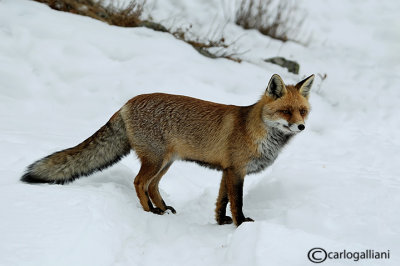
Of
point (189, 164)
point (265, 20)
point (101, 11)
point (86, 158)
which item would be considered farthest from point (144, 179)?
point (265, 20)

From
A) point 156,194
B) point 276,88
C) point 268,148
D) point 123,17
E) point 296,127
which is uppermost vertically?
point 276,88

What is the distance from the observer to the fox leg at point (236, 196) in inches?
142

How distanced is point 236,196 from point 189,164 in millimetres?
1729

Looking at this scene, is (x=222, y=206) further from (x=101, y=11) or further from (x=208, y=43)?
(x=101, y=11)

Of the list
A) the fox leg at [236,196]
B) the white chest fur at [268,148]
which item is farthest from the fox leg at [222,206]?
Answer: the white chest fur at [268,148]

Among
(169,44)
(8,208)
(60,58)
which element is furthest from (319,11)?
(8,208)

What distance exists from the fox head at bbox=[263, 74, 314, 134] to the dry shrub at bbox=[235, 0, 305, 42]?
597cm

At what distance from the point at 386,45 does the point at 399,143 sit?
4.15 meters

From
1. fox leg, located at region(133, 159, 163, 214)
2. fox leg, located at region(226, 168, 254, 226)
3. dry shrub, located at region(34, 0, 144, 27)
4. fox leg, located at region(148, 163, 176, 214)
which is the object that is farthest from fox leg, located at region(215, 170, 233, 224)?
dry shrub, located at region(34, 0, 144, 27)

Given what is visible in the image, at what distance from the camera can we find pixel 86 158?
3738 mm

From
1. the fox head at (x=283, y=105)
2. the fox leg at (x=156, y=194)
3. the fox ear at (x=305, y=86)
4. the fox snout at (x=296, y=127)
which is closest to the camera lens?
the fox snout at (x=296, y=127)

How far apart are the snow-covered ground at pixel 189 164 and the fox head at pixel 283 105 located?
73 cm

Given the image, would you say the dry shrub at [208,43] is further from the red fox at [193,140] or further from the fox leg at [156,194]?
the fox leg at [156,194]

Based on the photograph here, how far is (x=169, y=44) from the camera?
7320 mm
